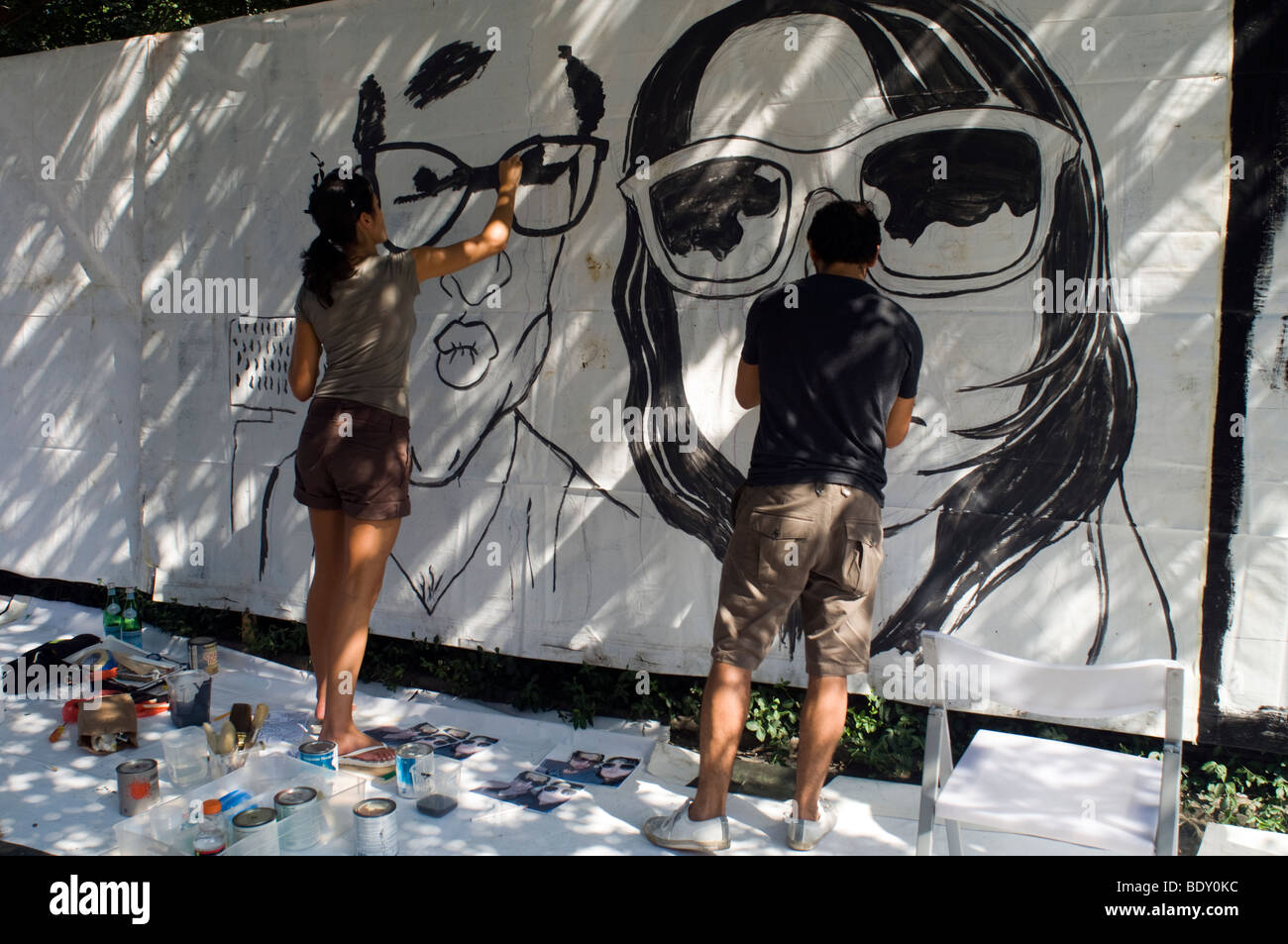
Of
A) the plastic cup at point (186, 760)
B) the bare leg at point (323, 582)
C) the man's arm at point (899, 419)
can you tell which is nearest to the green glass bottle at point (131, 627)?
the bare leg at point (323, 582)

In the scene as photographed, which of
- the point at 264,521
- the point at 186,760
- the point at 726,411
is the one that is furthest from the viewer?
the point at 264,521

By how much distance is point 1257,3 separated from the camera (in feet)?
9.11

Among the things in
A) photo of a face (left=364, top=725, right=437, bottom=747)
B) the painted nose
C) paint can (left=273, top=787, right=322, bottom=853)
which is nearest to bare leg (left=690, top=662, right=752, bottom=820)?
paint can (left=273, top=787, right=322, bottom=853)

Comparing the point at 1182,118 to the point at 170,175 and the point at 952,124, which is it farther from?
the point at 170,175

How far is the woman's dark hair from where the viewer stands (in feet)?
10.0

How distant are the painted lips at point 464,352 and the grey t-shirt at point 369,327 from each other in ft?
1.75

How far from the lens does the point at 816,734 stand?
2693 mm

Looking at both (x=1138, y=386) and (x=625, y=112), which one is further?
(x=625, y=112)

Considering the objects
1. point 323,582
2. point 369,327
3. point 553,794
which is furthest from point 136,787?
point 369,327

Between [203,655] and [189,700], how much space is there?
1.63ft

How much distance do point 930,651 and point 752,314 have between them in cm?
105

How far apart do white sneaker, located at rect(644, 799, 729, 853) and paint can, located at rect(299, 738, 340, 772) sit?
1041 mm

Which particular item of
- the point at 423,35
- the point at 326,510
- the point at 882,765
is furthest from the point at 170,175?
the point at 882,765

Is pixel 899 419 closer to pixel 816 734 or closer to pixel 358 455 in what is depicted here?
pixel 816 734
